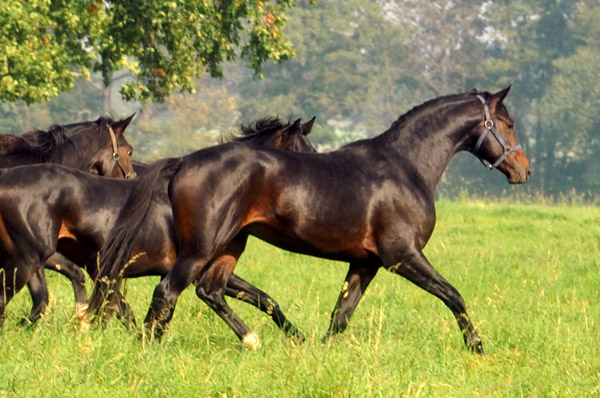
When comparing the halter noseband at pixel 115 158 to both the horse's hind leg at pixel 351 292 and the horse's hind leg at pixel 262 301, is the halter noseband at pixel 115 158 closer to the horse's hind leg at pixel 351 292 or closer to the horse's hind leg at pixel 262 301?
the horse's hind leg at pixel 262 301

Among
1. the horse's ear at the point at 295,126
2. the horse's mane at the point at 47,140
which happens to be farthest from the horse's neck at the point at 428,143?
the horse's mane at the point at 47,140

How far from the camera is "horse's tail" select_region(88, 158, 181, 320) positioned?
319 inches

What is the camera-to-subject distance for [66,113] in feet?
196

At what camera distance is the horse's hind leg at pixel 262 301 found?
324 inches

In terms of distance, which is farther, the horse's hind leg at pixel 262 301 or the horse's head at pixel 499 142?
the horse's head at pixel 499 142

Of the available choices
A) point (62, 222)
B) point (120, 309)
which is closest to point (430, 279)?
point (120, 309)

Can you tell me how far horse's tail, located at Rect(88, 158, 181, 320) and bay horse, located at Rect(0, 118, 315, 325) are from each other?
0.39 m

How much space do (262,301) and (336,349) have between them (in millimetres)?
1373

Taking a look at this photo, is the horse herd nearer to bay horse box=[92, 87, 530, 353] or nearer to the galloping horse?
bay horse box=[92, 87, 530, 353]

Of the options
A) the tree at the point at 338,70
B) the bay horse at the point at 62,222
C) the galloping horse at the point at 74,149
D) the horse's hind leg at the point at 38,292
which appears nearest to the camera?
the bay horse at the point at 62,222

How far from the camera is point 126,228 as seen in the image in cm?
822

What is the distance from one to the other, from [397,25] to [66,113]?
19.1 meters

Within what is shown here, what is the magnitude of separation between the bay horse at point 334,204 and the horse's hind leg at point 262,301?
266mm

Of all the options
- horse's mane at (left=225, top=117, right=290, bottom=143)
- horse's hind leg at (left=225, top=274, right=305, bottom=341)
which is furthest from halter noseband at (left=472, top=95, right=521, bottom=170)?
horse's hind leg at (left=225, top=274, right=305, bottom=341)
